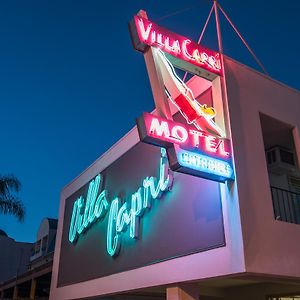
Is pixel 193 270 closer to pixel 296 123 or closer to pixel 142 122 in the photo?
pixel 142 122

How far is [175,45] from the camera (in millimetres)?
9008

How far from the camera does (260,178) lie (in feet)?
28.8

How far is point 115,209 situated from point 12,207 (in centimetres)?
1053

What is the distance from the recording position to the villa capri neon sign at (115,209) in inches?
427

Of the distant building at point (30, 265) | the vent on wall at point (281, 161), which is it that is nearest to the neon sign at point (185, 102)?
the vent on wall at point (281, 161)

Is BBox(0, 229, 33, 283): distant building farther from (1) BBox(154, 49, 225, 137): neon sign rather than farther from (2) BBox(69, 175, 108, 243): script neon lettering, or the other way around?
(1) BBox(154, 49, 225, 137): neon sign

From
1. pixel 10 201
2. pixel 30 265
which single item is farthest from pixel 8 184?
pixel 30 265

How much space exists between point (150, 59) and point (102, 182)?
6712 millimetres

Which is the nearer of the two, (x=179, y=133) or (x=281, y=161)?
(x=179, y=133)

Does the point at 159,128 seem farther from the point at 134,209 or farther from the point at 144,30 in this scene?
the point at 134,209

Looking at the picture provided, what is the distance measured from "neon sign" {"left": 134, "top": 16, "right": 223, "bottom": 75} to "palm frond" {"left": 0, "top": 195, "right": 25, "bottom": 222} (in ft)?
49.5

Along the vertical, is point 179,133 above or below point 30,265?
below

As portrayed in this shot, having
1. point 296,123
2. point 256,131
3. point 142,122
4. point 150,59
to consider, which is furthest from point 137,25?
point 296,123

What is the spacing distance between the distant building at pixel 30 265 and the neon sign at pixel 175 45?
13902 millimetres
